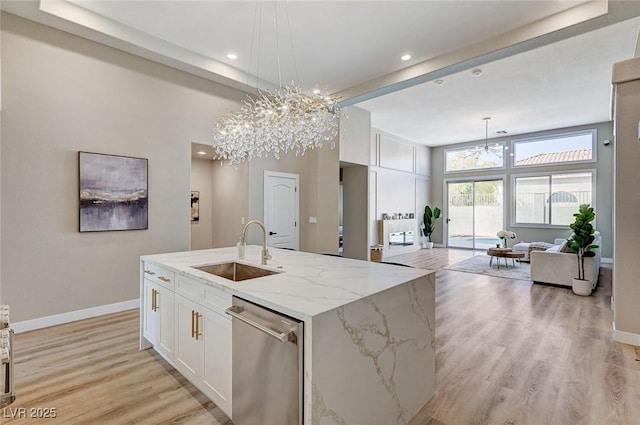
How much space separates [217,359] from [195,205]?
508cm

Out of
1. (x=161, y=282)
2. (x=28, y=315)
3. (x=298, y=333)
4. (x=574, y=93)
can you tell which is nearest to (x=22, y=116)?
(x=28, y=315)

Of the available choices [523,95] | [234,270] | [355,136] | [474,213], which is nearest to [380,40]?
[355,136]

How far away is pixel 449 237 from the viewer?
11055 millimetres

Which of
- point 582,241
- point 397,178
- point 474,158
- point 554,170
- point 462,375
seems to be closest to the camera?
point 462,375

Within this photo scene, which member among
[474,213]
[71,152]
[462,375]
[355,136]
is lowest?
[462,375]

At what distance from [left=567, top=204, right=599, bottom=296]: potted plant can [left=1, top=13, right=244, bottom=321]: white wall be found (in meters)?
6.20

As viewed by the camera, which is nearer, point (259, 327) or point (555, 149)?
point (259, 327)

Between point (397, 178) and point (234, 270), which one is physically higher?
point (397, 178)

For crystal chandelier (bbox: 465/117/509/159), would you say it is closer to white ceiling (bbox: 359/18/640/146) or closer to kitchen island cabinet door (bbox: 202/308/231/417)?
white ceiling (bbox: 359/18/640/146)

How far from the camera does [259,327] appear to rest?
62.8 inches

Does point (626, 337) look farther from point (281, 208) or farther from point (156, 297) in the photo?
point (281, 208)

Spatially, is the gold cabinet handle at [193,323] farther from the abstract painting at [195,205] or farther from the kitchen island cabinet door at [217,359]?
the abstract painting at [195,205]

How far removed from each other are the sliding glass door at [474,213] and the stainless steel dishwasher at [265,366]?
10210 millimetres

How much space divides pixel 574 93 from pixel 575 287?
3802 millimetres
